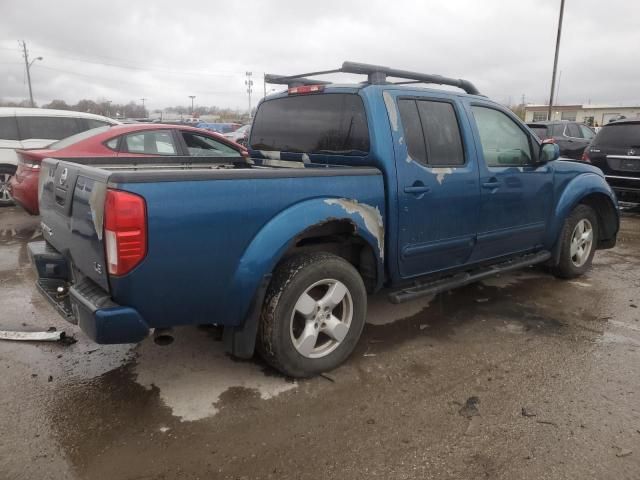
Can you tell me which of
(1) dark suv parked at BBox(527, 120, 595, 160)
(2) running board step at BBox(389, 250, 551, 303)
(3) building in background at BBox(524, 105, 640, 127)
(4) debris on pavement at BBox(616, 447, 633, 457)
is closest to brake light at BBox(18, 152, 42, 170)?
(2) running board step at BBox(389, 250, 551, 303)

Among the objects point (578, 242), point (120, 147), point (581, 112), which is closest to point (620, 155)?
point (578, 242)

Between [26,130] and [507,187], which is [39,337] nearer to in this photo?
[507,187]

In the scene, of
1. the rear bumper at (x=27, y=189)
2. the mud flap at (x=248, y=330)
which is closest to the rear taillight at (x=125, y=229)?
the mud flap at (x=248, y=330)

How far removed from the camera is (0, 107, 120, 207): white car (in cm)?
852

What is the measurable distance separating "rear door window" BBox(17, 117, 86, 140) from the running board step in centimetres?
792

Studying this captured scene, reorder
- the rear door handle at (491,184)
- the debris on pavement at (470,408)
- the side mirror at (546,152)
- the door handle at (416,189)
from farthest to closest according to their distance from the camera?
the side mirror at (546,152) → the rear door handle at (491,184) → the door handle at (416,189) → the debris on pavement at (470,408)

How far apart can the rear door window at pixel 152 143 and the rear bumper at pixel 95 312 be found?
397 cm

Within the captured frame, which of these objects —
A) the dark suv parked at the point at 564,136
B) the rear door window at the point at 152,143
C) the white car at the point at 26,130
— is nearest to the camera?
the rear door window at the point at 152,143

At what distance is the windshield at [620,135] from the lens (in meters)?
8.43

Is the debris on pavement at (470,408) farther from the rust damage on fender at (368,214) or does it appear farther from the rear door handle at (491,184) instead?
the rear door handle at (491,184)

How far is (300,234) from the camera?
116 inches

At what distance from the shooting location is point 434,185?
3.58m

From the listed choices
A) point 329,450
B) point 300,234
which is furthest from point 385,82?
point 329,450

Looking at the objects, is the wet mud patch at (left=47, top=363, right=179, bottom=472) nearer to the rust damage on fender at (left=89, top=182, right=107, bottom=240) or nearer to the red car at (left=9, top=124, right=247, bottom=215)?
the rust damage on fender at (left=89, top=182, right=107, bottom=240)
